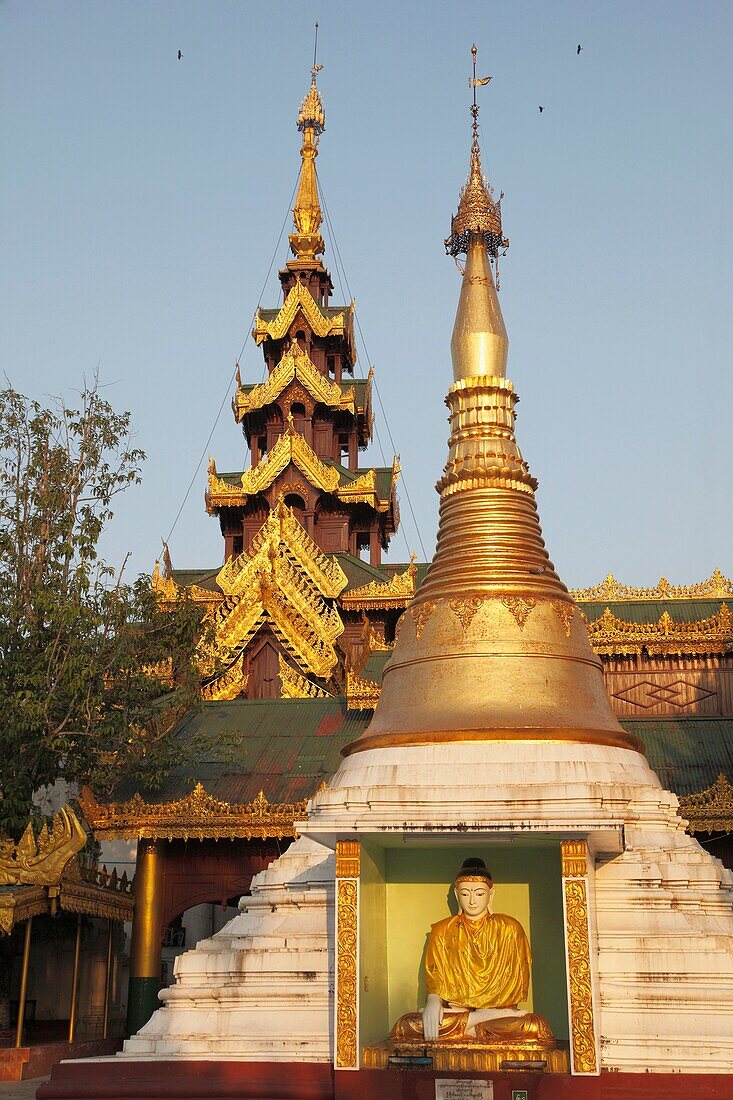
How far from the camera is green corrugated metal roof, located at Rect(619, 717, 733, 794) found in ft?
50.9

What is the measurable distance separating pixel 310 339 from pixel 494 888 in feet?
74.0

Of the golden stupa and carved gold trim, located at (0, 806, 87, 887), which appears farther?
carved gold trim, located at (0, 806, 87, 887)

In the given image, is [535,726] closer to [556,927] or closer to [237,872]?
[556,927]

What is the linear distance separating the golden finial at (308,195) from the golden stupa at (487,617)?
18332mm

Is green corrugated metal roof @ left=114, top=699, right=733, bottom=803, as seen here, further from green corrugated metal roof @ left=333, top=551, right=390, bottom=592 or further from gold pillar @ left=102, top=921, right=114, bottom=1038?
green corrugated metal roof @ left=333, top=551, right=390, bottom=592

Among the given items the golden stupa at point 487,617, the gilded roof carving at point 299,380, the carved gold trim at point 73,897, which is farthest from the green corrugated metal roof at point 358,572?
the golden stupa at point 487,617

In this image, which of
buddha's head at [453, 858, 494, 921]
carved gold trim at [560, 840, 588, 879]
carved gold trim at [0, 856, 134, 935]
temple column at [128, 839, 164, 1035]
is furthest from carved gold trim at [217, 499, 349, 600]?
carved gold trim at [560, 840, 588, 879]

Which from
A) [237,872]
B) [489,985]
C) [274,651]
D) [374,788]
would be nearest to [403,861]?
[374,788]

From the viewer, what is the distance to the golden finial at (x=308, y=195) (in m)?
32.2

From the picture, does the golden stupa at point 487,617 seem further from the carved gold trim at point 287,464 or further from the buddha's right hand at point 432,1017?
the carved gold trim at point 287,464

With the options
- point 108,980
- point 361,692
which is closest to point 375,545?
point 361,692

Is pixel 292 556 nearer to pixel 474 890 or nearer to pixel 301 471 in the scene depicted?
pixel 301 471

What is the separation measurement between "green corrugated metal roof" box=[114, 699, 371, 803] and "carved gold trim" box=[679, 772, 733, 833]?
16.4 ft

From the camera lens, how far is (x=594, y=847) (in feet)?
30.8
